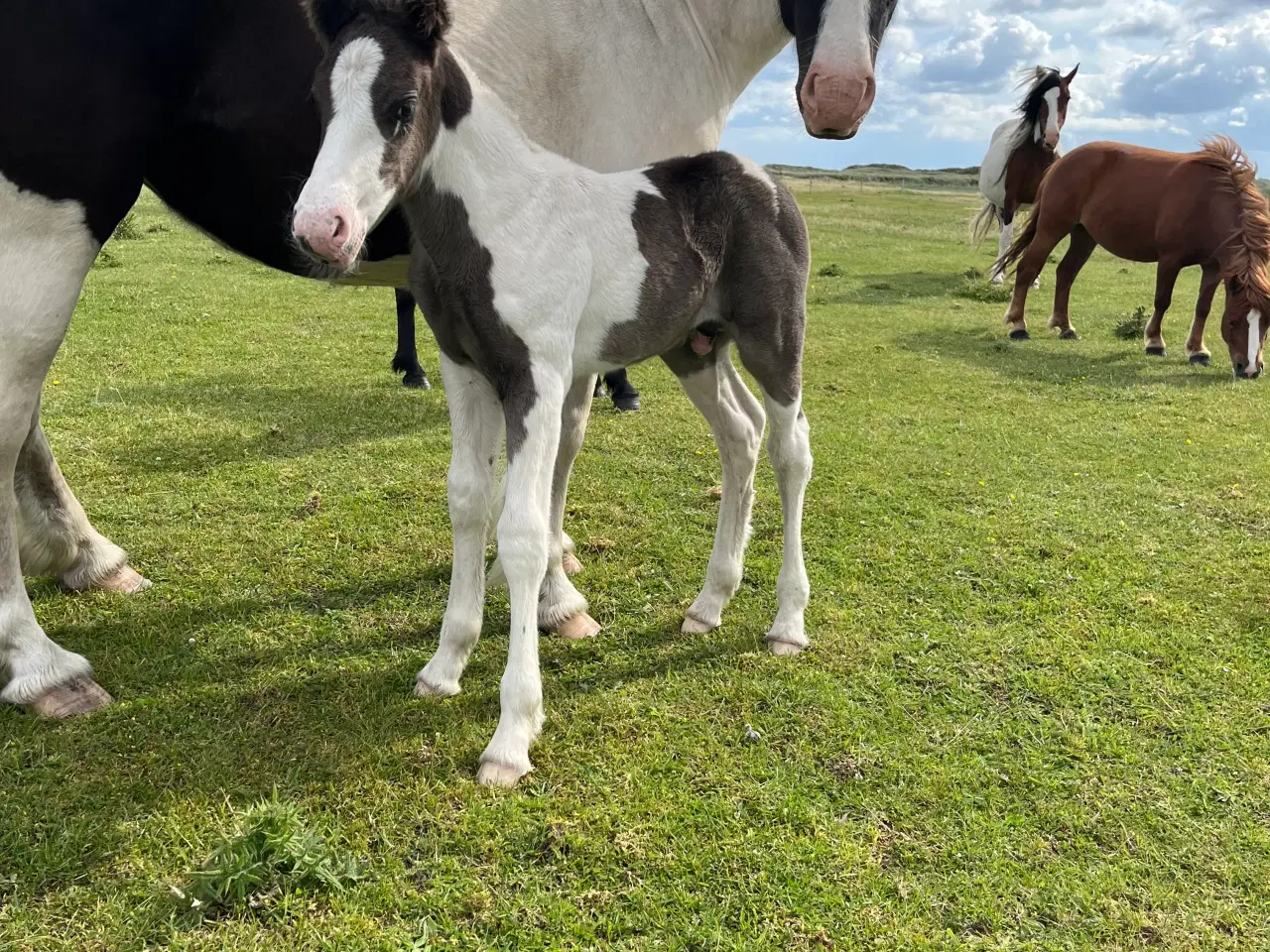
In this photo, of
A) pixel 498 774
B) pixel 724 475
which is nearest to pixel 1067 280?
pixel 724 475

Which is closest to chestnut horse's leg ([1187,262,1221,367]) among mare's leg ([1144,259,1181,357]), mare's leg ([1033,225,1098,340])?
mare's leg ([1144,259,1181,357])

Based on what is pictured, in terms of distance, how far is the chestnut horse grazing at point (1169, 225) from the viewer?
8320 mm

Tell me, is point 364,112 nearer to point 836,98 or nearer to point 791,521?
point 836,98

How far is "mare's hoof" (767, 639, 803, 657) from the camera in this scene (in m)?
3.12

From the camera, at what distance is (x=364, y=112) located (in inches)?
80.8

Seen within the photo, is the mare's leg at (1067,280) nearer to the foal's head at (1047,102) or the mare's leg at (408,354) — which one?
the foal's head at (1047,102)

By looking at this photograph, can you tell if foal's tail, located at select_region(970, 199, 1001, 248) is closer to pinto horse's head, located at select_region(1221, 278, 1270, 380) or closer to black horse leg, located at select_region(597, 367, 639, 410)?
pinto horse's head, located at select_region(1221, 278, 1270, 380)

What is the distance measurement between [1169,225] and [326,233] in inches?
385

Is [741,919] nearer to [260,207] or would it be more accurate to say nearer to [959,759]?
[959,759]

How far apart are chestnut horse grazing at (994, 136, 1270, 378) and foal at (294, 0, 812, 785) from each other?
24.6 feet

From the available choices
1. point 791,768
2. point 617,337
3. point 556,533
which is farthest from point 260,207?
point 791,768

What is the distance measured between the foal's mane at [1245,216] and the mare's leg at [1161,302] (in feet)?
2.02

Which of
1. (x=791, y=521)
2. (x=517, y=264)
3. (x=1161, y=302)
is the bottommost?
(x=791, y=521)

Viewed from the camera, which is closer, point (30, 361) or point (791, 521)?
point (30, 361)
